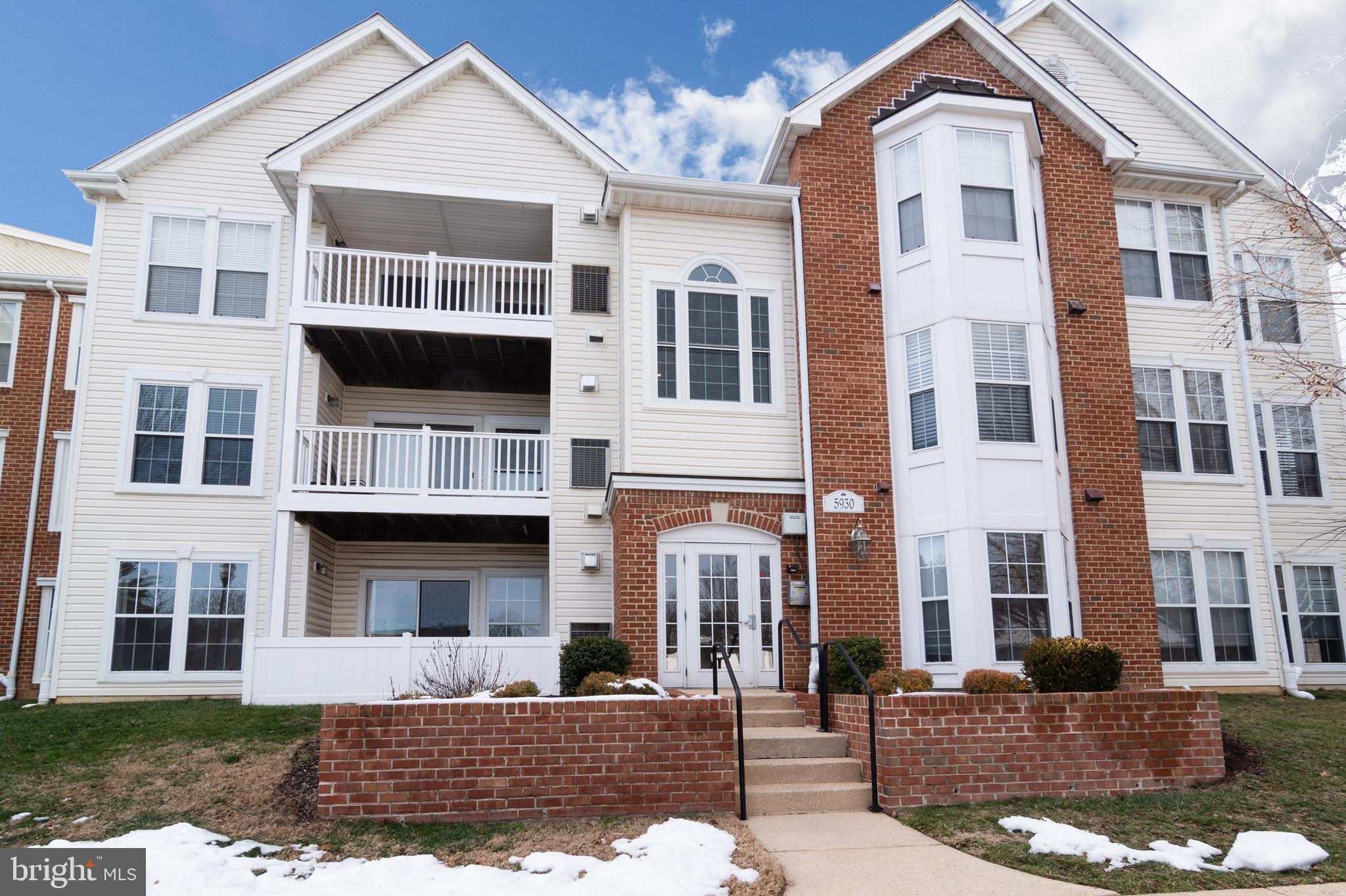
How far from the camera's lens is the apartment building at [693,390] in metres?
13.3

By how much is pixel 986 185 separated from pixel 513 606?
993 cm

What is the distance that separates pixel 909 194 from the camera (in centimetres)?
1415

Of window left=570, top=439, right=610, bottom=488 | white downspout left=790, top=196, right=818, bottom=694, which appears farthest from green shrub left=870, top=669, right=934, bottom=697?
window left=570, top=439, right=610, bottom=488

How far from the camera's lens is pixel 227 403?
1603cm

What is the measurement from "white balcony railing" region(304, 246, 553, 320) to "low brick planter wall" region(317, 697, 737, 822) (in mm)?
8340

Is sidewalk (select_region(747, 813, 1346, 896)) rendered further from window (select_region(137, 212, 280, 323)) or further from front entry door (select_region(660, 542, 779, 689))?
window (select_region(137, 212, 280, 323))

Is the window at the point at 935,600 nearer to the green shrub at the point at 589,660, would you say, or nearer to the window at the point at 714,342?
the window at the point at 714,342

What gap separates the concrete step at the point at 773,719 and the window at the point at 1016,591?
307 centimetres

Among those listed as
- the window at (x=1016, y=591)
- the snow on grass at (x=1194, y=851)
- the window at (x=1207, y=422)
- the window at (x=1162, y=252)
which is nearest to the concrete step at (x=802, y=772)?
the snow on grass at (x=1194, y=851)

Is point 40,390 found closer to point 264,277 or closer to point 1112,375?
point 264,277

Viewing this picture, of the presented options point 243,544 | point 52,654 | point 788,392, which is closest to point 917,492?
point 788,392

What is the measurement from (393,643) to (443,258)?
584cm

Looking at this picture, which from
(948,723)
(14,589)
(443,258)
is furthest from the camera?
(14,589)

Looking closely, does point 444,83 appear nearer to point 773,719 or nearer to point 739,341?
point 739,341
